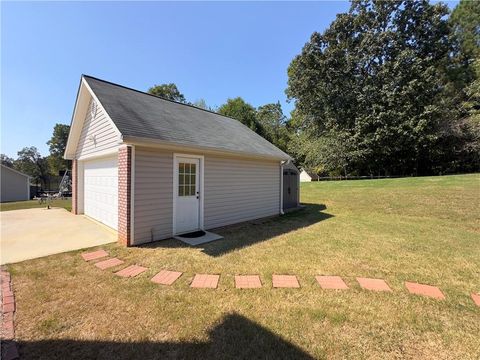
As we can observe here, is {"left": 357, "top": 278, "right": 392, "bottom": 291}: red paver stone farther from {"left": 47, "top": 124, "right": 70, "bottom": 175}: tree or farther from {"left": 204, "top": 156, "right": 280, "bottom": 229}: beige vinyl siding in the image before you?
{"left": 47, "top": 124, "right": 70, "bottom": 175}: tree

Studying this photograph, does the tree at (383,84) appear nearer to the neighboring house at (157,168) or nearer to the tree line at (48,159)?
the neighboring house at (157,168)

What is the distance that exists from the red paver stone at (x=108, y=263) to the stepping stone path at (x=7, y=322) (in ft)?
4.05

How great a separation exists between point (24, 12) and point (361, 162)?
25707 millimetres

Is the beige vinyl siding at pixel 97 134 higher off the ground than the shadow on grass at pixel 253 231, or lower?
higher

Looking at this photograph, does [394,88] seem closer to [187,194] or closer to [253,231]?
[253,231]

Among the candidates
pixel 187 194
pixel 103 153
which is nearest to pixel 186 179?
pixel 187 194

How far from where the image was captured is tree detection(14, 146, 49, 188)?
47.3m

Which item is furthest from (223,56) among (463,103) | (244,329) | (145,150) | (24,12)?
(463,103)

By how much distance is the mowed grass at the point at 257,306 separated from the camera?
8.14 feet

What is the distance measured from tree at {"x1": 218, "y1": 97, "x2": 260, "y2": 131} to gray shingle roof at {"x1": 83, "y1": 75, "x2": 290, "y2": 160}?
82.5ft

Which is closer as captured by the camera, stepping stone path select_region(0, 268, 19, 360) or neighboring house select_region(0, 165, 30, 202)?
stepping stone path select_region(0, 268, 19, 360)

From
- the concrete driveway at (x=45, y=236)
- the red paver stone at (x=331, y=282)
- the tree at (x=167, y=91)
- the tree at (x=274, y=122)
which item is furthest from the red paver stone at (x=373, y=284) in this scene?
the tree at (x=167, y=91)

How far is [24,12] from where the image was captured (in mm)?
6152

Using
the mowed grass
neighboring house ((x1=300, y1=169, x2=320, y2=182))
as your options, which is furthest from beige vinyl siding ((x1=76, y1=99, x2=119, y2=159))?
neighboring house ((x1=300, y1=169, x2=320, y2=182))
